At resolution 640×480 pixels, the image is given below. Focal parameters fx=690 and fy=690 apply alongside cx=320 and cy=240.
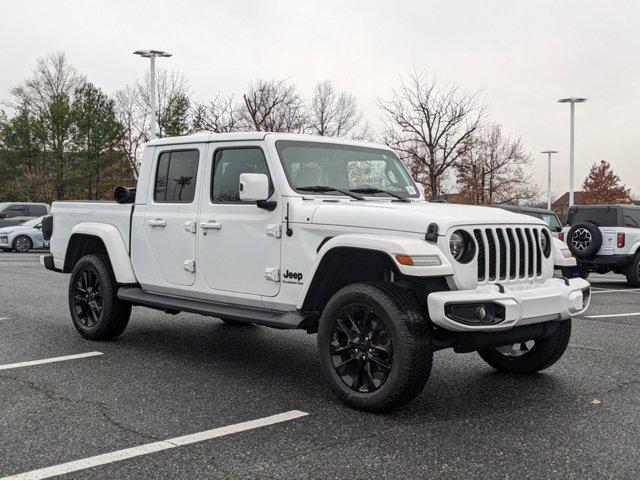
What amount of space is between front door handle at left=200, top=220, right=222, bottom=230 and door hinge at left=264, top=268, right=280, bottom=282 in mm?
650

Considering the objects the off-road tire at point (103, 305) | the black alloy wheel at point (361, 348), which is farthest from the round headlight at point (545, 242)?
the off-road tire at point (103, 305)

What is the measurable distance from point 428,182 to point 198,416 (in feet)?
111

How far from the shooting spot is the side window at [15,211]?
→ 2906 cm

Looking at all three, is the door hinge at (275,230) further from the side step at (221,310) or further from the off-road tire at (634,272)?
the off-road tire at (634,272)

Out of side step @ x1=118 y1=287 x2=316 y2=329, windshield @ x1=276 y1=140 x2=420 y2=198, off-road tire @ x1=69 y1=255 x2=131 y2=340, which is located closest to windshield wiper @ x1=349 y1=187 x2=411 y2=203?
windshield @ x1=276 y1=140 x2=420 y2=198

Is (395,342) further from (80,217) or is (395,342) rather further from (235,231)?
(80,217)

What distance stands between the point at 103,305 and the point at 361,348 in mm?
3224

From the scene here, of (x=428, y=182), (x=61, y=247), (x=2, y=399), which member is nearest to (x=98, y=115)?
(x=428, y=182)

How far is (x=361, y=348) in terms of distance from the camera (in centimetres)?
461

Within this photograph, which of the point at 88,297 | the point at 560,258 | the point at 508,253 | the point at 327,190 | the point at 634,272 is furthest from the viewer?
the point at 634,272

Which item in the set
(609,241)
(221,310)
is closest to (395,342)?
(221,310)

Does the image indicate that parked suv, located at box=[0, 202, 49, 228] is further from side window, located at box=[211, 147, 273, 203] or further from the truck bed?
side window, located at box=[211, 147, 273, 203]

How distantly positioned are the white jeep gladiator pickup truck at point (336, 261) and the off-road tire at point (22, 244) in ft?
65.3

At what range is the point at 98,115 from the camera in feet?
139
